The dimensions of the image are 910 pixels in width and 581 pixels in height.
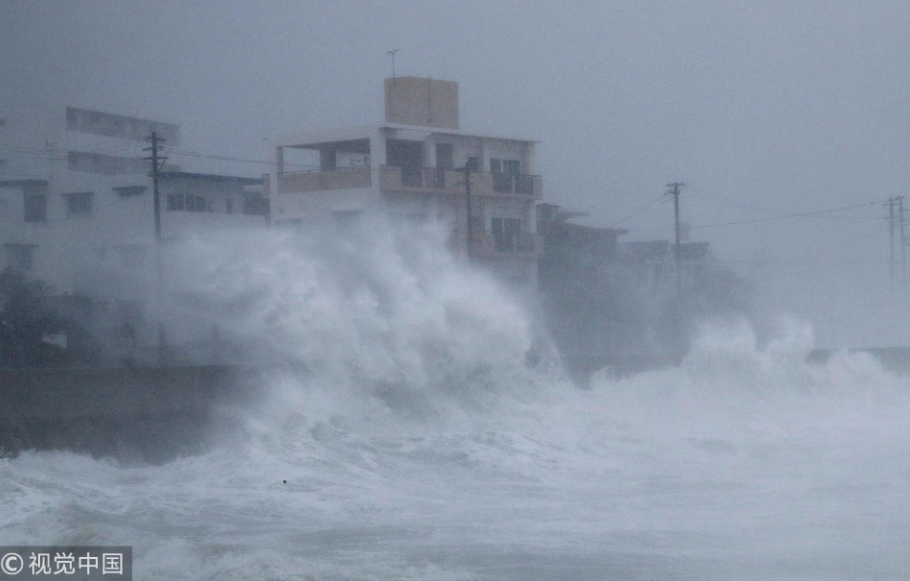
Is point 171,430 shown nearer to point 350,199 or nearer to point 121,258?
point 121,258

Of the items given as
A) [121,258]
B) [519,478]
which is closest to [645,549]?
[519,478]

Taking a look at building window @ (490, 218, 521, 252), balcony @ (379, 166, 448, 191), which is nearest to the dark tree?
balcony @ (379, 166, 448, 191)

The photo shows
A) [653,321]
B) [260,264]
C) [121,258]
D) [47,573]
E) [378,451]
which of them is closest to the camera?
[47,573]

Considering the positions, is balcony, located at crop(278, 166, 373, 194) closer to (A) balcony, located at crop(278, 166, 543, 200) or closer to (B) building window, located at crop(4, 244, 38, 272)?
(A) balcony, located at crop(278, 166, 543, 200)

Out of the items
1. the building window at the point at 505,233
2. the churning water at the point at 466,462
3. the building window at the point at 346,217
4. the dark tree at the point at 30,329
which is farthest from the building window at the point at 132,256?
A: the building window at the point at 505,233

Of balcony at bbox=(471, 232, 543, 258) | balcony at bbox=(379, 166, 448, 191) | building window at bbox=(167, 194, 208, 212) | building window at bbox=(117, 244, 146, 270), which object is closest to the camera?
building window at bbox=(117, 244, 146, 270)

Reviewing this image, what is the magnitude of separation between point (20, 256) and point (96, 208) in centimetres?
416

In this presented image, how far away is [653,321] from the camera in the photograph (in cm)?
3422

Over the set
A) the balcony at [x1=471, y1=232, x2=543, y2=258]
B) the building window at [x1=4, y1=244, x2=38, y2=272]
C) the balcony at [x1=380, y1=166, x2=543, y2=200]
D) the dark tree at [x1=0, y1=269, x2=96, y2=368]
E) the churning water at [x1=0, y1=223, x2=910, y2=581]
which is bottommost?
the churning water at [x1=0, y1=223, x2=910, y2=581]

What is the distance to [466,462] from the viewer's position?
14633mm

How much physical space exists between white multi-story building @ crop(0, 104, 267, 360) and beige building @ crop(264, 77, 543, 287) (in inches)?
95.1

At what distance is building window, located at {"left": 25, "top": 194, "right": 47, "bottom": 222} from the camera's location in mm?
24945

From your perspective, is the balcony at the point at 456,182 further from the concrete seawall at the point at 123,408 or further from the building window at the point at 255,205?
the concrete seawall at the point at 123,408

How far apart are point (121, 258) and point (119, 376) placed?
1104 cm
